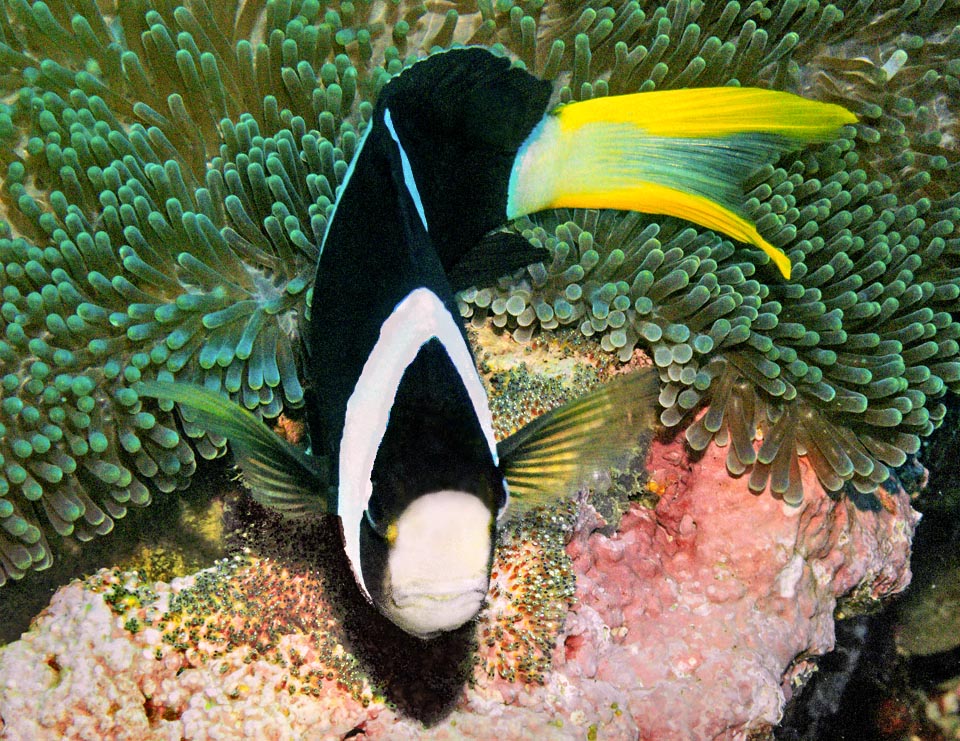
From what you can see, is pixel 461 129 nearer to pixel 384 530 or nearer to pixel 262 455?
pixel 262 455

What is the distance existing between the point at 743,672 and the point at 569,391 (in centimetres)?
92

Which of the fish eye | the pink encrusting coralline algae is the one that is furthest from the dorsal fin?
the pink encrusting coralline algae

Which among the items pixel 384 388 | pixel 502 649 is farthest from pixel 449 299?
pixel 502 649

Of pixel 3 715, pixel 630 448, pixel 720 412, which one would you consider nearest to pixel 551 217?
pixel 720 412

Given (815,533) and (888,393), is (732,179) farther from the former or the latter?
(815,533)

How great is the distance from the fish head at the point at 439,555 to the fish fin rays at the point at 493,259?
2.82 feet

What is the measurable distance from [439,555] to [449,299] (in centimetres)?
43

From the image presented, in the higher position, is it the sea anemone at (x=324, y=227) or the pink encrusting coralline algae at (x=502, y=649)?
the sea anemone at (x=324, y=227)

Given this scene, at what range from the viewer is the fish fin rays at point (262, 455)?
1.24m

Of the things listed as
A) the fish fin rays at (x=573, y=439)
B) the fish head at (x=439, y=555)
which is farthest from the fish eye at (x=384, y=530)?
the fish fin rays at (x=573, y=439)

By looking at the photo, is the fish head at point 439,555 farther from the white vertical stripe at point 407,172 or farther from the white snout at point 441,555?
the white vertical stripe at point 407,172

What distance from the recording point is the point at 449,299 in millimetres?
1289

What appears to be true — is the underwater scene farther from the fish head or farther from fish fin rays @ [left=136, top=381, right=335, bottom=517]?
the fish head

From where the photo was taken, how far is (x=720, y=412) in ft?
7.41
